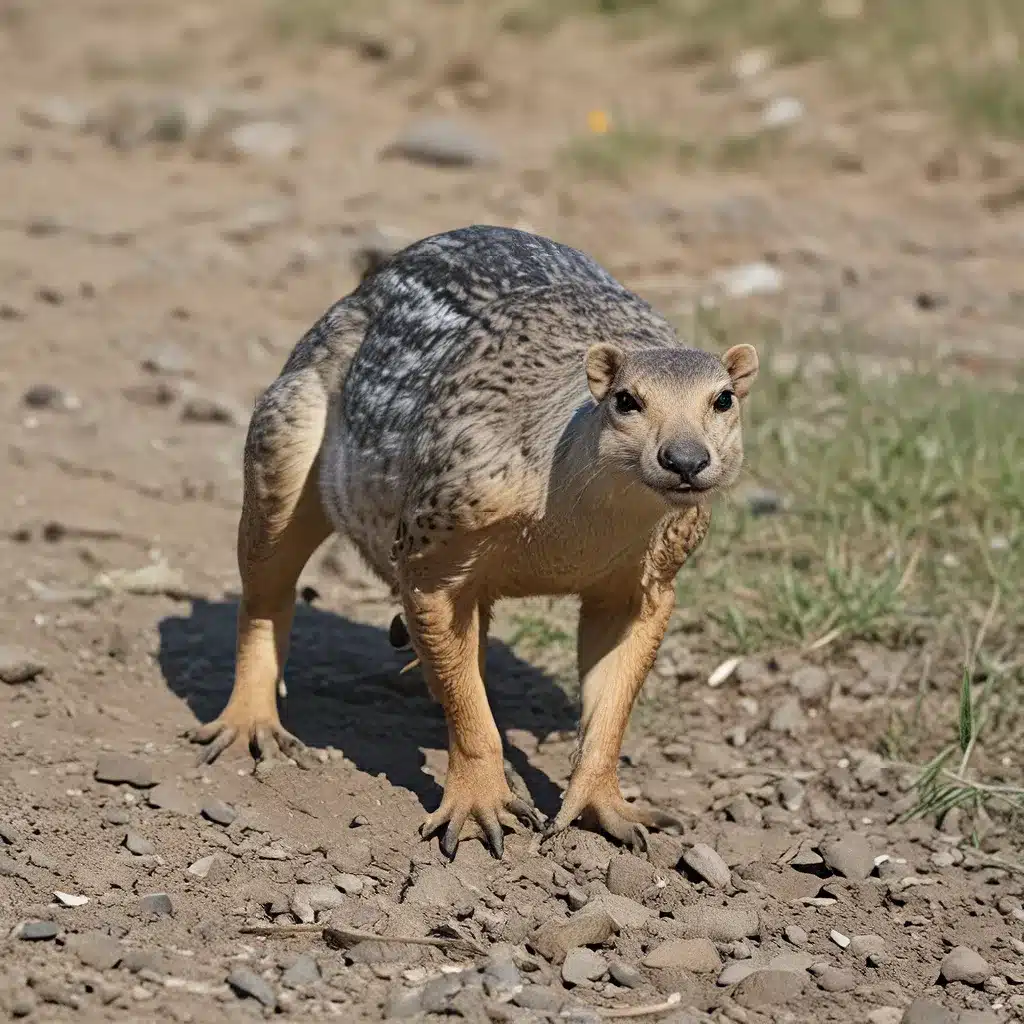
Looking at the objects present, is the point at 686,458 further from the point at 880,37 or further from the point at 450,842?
the point at 880,37

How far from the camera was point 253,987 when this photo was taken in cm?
492

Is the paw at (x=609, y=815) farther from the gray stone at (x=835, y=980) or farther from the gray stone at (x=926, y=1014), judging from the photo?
the gray stone at (x=926, y=1014)

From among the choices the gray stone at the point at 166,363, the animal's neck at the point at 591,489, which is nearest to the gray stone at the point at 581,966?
the animal's neck at the point at 591,489

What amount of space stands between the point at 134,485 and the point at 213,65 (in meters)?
9.21

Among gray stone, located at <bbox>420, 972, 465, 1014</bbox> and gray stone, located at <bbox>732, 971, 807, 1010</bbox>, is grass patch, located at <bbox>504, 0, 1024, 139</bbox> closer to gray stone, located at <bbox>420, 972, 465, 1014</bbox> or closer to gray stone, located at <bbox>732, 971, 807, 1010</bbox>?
gray stone, located at <bbox>732, 971, 807, 1010</bbox>

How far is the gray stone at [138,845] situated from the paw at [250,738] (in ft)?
2.63

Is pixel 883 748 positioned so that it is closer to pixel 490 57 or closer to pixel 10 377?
pixel 10 377

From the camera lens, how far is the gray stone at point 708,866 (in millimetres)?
6121

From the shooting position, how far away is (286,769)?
6895mm

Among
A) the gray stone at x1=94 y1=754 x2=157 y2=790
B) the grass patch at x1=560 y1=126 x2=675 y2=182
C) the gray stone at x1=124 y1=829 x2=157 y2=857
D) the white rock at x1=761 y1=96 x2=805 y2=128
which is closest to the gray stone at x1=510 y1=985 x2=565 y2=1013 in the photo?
the gray stone at x1=124 y1=829 x2=157 y2=857

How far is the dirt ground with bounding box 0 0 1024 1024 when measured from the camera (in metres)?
5.36

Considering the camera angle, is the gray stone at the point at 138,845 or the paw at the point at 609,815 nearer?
the gray stone at the point at 138,845

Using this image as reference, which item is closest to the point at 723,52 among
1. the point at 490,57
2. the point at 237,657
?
the point at 490,57

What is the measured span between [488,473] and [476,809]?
1.19 m
